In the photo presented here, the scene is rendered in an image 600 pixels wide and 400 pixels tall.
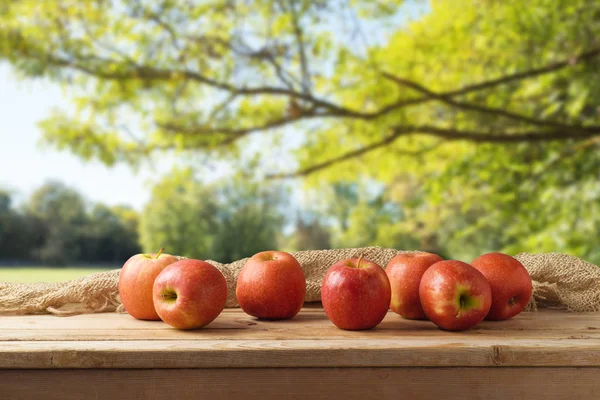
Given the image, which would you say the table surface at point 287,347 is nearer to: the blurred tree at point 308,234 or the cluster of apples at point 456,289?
the cluster of apples at point 456,289

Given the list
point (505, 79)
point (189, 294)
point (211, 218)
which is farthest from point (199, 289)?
point (211, 218)

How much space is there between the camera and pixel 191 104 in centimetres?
643

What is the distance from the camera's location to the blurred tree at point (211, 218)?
22.1 ft

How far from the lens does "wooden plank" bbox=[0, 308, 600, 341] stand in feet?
3.64

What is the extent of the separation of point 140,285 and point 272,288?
297mm

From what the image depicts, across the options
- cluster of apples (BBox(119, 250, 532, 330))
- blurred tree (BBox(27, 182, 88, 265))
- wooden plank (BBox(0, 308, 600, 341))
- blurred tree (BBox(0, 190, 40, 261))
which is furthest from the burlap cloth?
blurred tree (BBox(0, 190, 40, 261))

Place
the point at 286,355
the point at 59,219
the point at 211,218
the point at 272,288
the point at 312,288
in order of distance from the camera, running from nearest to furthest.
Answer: the point at 286,355 → the point at 272,288 → the point at 312,288 → the point at 211,218 → the point at 59,219

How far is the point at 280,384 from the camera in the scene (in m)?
0.98

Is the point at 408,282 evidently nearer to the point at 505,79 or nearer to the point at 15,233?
the point at 505,79

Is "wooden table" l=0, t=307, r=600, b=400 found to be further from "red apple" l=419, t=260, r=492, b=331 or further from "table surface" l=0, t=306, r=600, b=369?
"red apple" l=419, t=260, r=492, b=331

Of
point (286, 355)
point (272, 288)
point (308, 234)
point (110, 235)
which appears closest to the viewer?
point (286, 355)

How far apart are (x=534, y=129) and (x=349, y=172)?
205cm

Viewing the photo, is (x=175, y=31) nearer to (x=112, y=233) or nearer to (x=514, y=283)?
(x=112, y=233)

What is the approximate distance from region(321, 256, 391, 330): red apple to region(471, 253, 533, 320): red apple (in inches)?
11.0
